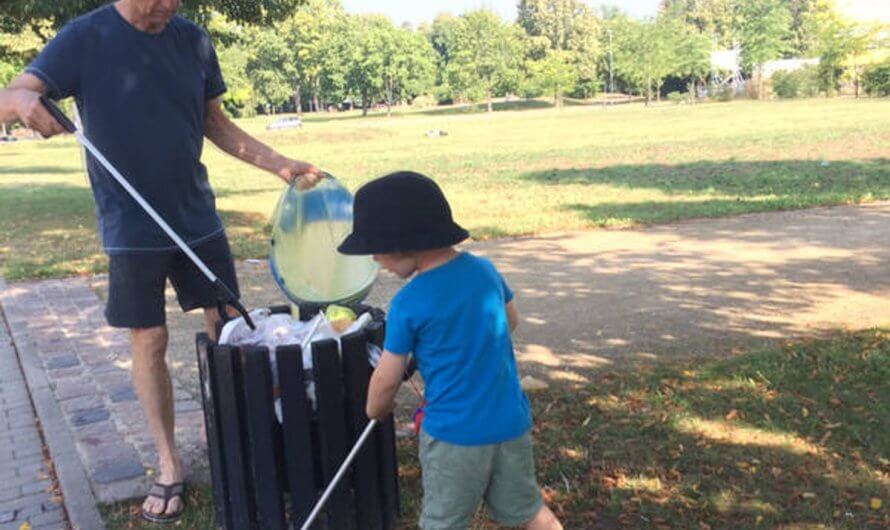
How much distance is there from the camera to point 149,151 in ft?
10.7

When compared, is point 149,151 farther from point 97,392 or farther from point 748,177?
point 748,177

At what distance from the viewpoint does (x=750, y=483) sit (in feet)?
11.8

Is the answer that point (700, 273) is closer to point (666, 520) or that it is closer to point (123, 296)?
point (666, 520)

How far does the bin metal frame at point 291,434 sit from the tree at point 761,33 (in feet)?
289

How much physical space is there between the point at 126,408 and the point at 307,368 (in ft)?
7.72

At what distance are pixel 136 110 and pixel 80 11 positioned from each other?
7.96 metres

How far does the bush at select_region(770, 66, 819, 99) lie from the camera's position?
67.4 m

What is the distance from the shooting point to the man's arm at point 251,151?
346cm

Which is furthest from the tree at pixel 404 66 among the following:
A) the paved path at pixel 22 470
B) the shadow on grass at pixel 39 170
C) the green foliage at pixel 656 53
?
the paved path at pixel 22 470

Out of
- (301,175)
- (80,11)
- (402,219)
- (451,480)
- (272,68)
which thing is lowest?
(451,480)

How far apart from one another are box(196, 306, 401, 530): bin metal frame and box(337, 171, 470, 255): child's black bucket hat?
1.89 feet

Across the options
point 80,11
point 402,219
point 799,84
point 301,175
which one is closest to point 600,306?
point 301,175

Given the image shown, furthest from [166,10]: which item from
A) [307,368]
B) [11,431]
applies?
[11,431]

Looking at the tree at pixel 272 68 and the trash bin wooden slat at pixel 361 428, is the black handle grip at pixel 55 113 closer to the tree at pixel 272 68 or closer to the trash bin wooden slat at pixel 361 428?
the trash bin wooden slat at pixel 361 428
